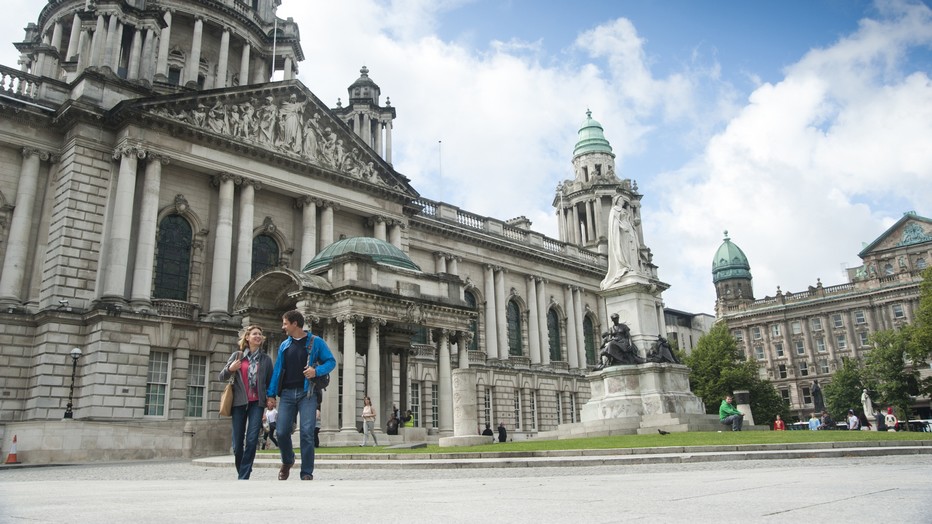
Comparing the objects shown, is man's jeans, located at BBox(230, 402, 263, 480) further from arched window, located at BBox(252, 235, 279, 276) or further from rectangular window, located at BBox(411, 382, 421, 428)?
rectangular window, located at BBox(411, 382, 421, 428)

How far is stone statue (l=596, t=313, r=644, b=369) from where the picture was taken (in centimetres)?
2184

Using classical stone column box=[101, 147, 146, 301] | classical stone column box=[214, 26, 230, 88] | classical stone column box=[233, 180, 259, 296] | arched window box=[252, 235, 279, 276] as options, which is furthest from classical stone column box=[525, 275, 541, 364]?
classical stone column box=[101, 147, 146, 301]

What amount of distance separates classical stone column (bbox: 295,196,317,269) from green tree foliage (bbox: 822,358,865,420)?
193ft

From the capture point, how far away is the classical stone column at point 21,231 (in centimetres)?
2802

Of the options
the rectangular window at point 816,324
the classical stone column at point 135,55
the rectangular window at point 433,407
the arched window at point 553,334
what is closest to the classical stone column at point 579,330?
Result: the arched window at point 553,334

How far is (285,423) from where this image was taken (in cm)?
905

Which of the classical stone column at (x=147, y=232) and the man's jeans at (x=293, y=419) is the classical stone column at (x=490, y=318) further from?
the man's jeans at (x=293, y=419)

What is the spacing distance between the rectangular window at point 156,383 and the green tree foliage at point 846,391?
65497 mm

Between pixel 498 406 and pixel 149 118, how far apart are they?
28428mm

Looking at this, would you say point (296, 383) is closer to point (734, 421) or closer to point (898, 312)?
point (734, 421)

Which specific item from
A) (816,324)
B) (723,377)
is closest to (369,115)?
(723,377)

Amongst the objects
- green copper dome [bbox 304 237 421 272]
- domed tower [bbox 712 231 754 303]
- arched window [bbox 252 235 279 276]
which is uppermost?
domed tower [bbox 712 231 754 303]

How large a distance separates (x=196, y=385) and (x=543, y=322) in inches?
1157

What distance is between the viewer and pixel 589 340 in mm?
58844
